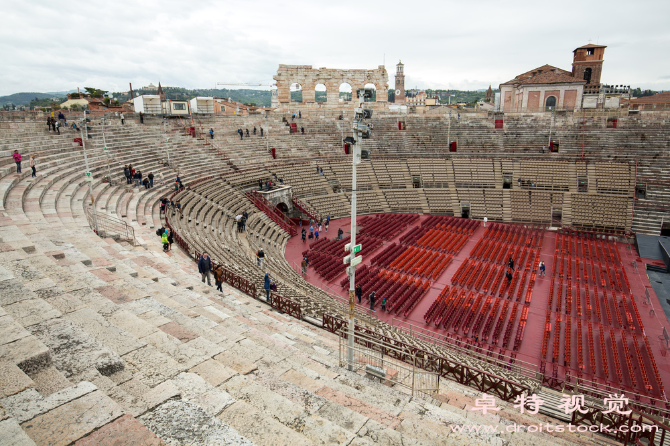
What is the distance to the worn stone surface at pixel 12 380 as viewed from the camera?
184 inches

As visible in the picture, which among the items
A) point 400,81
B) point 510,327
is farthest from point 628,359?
point 400,81

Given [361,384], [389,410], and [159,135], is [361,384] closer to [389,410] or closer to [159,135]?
[389,410]

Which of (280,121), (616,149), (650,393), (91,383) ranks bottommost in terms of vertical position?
(650,393)

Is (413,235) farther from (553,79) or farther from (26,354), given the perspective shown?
(553,79)

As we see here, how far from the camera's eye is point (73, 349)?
6035mm

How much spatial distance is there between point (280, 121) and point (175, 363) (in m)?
41.2

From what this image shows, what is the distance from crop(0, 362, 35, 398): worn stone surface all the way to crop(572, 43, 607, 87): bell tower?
71559 mm

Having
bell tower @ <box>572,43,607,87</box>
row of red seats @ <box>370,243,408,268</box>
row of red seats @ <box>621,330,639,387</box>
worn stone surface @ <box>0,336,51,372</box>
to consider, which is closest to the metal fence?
worn stone surface @ <box>0,336,51,372</box>

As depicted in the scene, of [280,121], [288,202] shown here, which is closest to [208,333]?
[288,202]

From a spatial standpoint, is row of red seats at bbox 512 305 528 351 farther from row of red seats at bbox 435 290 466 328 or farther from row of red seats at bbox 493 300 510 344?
row of red seats at bbox 435 290 466 328

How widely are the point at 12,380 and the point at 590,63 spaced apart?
74.5 metres

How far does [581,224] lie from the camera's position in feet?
103

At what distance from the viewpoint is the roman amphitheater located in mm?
5566

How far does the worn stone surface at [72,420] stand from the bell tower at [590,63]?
2801 inches
